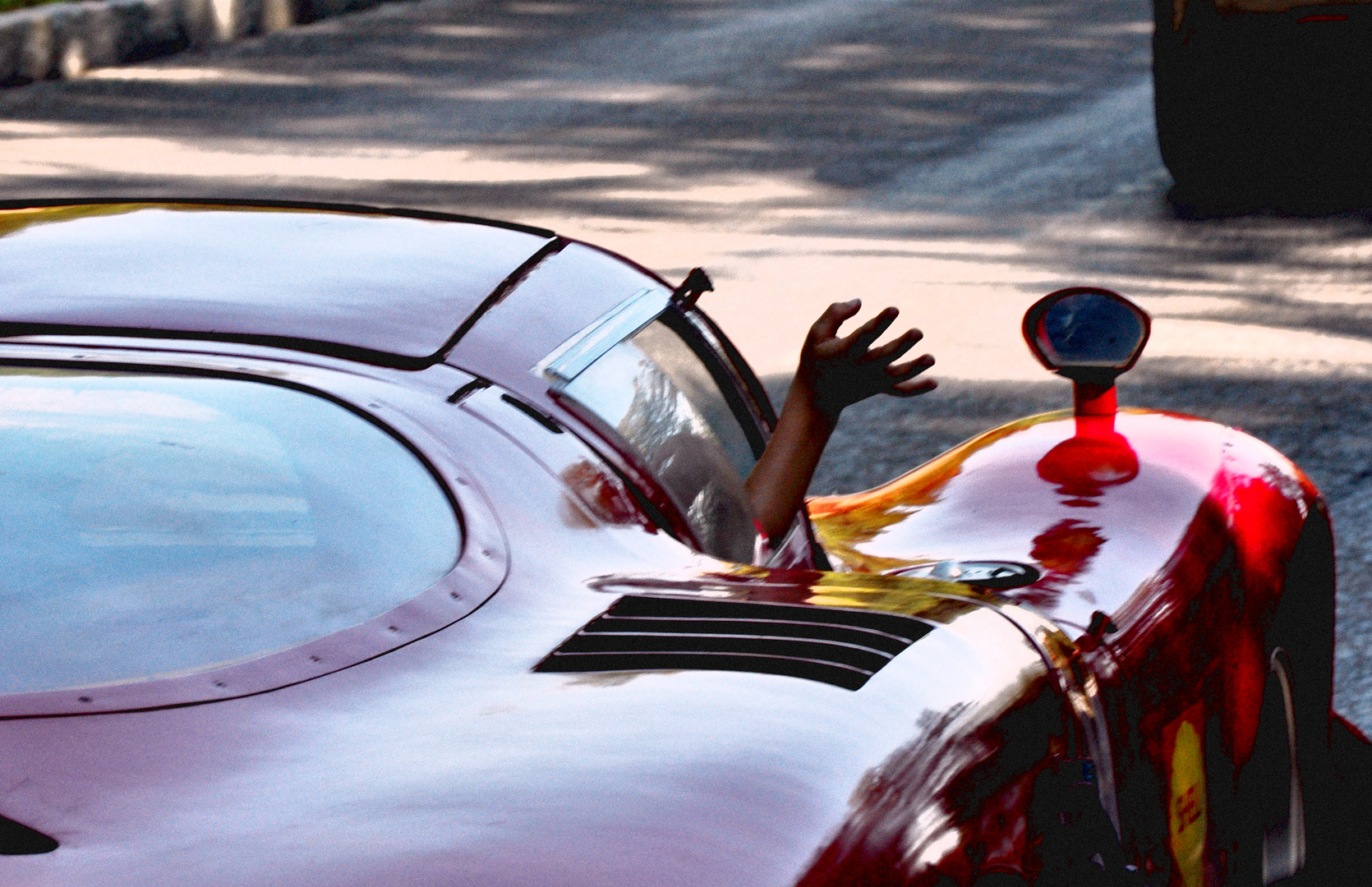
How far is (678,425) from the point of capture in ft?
7.64

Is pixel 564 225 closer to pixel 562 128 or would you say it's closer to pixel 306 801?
pixel 562 128

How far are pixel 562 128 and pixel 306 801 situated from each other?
10102mm

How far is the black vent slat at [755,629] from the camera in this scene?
174 cm

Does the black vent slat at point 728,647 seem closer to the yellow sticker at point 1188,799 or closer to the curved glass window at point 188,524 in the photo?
the curved glass window at point 188,524

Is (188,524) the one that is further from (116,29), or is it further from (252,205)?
(116,29)

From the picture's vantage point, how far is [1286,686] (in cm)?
295

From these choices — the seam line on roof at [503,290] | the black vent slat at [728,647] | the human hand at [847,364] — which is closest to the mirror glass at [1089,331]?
the human hand at [847,364]

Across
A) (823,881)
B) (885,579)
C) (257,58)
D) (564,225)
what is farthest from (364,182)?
(823,881)

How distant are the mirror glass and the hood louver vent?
1.21 meters

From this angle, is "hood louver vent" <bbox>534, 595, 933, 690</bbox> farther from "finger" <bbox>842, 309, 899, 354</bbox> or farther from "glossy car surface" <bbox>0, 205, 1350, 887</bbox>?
"finger" <bbox>842, 309, 899, 354</bbox>

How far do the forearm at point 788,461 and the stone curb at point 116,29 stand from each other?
33.9 feet

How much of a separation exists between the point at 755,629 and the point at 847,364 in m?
0.62

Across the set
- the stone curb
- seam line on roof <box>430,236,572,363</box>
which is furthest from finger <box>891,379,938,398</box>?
the stone curb

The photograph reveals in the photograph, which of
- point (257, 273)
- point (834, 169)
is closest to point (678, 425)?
point (257, 273)
